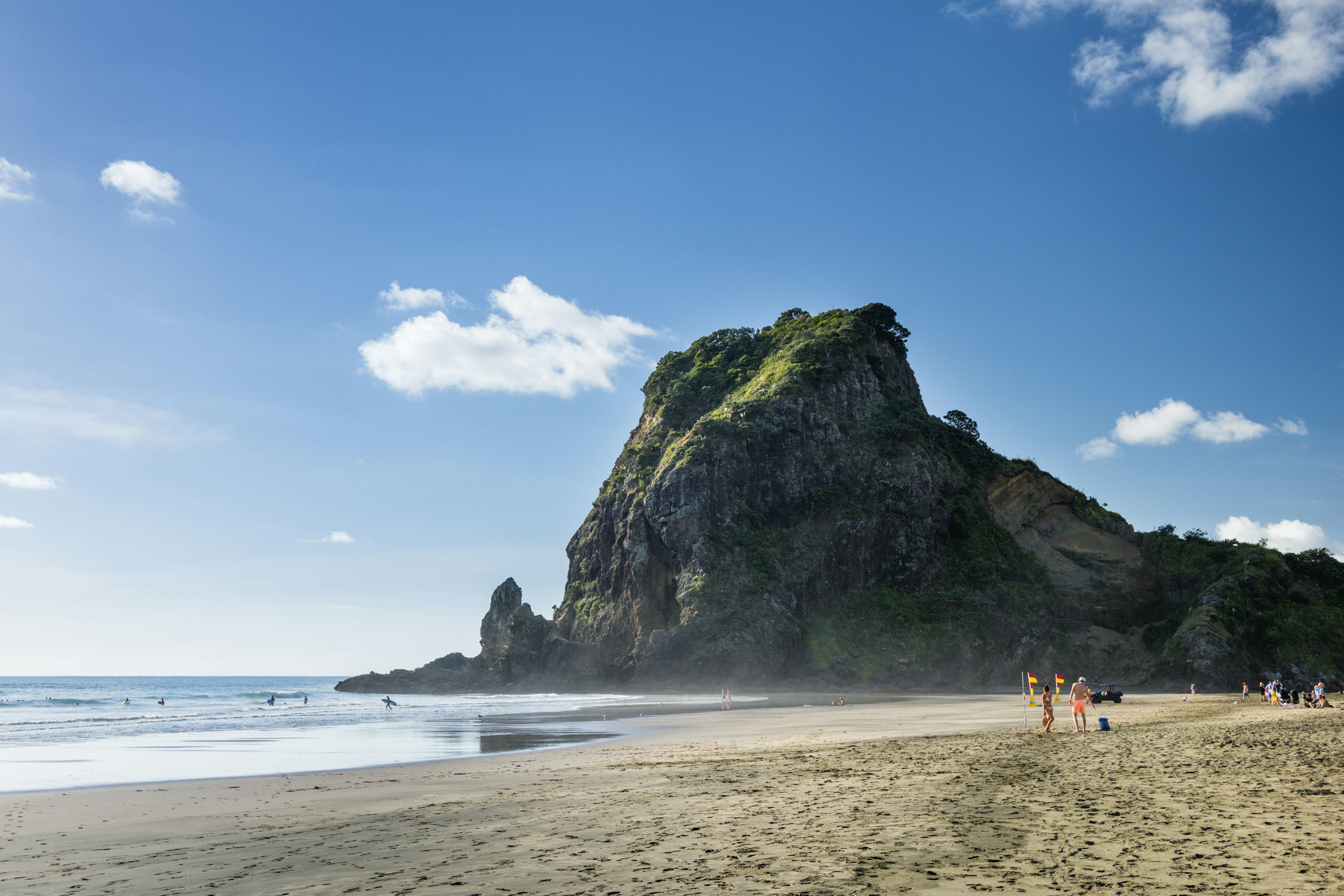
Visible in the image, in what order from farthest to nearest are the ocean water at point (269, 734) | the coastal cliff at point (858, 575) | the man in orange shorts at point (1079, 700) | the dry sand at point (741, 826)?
1. the coastal cliff at point (858, 575)
2. the man in orange shorts at point (1079, 700)
3. the ocean water at point (269, 734)
4. the dry sand at point (741, 826)

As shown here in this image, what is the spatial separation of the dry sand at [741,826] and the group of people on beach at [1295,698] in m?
21.9

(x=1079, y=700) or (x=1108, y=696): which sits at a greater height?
(x=1079, y=700)

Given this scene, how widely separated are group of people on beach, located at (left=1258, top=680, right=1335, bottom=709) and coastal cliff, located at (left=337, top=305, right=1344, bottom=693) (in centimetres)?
1753

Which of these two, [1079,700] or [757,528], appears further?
[757,528]

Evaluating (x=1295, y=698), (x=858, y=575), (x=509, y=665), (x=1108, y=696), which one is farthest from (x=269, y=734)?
(x=858, y=575)

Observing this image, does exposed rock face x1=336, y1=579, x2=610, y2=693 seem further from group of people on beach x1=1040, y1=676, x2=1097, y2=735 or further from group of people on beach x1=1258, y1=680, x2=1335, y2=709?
group of people on beach x1=1040, y1=676, x2=1097, y2=735

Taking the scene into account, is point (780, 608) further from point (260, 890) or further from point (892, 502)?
point (260, 890)

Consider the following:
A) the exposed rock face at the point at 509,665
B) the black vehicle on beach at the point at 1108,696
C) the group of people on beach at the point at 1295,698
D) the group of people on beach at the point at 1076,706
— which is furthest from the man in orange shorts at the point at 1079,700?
the exposed rock face at the point at 509,665

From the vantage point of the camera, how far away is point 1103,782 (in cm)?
1184

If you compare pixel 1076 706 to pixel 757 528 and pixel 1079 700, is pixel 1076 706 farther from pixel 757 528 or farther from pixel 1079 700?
pixel 757 528

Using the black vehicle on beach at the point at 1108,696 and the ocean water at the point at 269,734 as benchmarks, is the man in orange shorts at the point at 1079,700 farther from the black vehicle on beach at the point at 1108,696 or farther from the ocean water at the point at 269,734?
the black vehicle on beach at the point at 1108,696

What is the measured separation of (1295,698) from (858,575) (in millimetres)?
39100

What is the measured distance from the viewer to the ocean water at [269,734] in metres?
19.6

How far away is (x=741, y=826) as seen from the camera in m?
9.34
